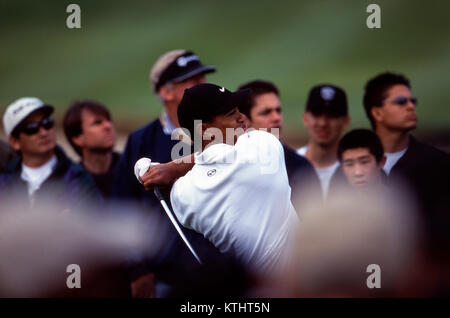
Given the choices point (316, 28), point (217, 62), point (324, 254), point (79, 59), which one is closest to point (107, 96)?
point (79, 59)

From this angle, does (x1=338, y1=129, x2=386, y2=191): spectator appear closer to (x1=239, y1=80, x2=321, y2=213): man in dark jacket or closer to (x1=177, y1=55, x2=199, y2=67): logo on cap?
(x1=239, y1=80, x2=321, y2=213): man in dark jacket

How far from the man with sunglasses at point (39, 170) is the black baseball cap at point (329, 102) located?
1.18m

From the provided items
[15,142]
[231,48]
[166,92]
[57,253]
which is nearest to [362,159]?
[166,92]

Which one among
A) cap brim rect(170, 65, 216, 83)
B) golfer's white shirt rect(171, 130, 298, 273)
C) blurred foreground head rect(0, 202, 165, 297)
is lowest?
blurred foreground head rect(0, 202, 165, 297)

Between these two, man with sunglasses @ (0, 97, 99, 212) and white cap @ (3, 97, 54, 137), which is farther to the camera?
white cap @ (3, 97, 54, 137)

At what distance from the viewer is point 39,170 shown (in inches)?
136

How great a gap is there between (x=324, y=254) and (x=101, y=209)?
A: 42.1 inches

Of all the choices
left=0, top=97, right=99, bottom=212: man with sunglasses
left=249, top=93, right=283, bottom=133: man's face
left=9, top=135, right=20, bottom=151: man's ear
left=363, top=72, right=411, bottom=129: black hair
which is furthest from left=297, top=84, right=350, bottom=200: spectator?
left=9, top=135, right=20, bottom=151: man's ear

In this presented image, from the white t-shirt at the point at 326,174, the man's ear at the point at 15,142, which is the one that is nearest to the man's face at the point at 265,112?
the white t-shirt at the point at 326,174

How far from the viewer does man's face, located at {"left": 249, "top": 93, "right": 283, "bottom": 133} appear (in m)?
3.41

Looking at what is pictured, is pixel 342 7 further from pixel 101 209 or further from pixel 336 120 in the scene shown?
pixel 101 209

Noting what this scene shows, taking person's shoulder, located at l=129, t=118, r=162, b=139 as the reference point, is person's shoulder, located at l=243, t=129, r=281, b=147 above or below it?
below

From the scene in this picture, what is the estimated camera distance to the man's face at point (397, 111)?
11.0 ft

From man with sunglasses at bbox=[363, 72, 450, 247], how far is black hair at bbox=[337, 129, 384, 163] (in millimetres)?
112
